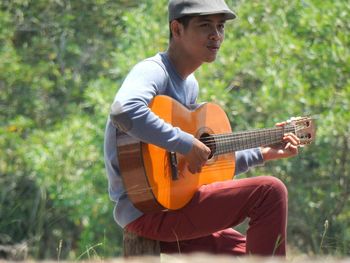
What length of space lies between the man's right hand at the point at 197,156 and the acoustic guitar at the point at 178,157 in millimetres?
83

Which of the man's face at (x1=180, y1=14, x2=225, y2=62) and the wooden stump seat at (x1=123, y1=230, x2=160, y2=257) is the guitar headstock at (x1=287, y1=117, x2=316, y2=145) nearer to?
the man's face at (x1=180, y1=14, x2=225, y2=62)

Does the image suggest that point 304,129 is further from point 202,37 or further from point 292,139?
point 202,37

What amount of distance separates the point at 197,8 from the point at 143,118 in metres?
0.57

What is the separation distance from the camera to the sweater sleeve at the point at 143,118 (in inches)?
146

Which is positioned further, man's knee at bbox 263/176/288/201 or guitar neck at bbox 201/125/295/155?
guitar neck at bbox 201/125/295/155

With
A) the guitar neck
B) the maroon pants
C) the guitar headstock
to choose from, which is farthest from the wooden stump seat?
the guitar headstock

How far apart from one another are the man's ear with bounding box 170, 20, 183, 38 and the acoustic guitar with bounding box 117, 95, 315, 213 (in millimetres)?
287

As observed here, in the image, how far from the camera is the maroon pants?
379 cm

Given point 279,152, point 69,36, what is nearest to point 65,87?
point 69,36

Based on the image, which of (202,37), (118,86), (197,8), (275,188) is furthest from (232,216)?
(118,86)

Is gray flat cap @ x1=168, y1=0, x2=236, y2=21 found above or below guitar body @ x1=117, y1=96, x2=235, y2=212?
above

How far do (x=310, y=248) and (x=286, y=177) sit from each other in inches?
27.7

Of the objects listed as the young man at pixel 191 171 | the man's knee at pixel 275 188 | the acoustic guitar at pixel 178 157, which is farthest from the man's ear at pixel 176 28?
the man's knee at pixel 275 188

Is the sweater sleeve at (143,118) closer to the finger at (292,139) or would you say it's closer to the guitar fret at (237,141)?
the guitar fret at (237,141)
